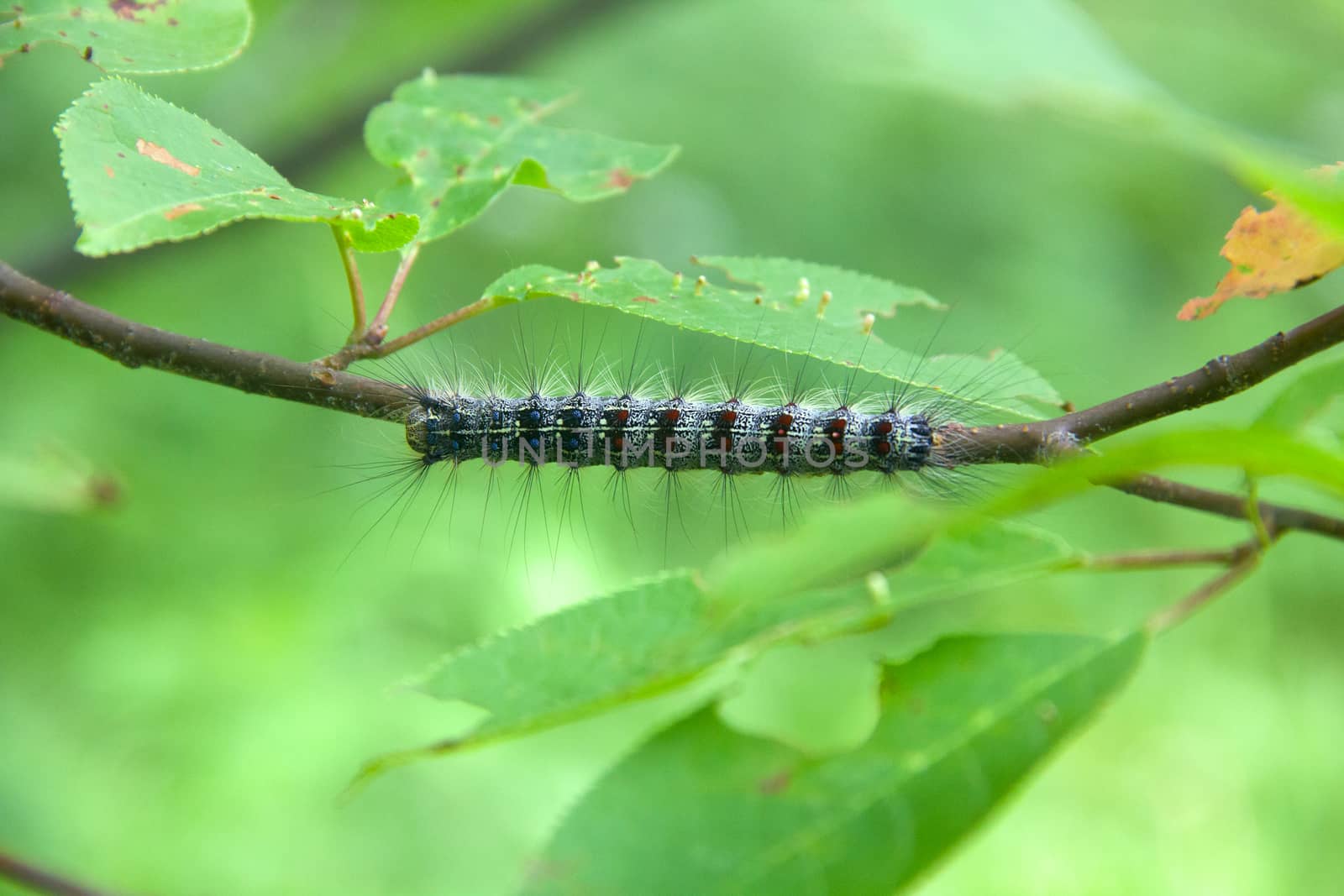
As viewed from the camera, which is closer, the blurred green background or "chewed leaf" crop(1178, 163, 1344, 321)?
"chewed leaf" crop(1178, 163, 1344, 321)

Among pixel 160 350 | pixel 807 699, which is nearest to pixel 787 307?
pixel 160 350

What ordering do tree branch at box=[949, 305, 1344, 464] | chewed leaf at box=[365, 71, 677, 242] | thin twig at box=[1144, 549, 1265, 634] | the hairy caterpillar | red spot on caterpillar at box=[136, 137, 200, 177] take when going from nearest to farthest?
1. red spot on caterpillar at box=[136, 137, 200, 177]
2. thin twig at box=[1144, 549, 1265, 634]
3. tree branch at box=[949, 305, 1344, 464]
4. chewed leaf at box=[365, 71, 677, 242]
5. the hairy caterpillar

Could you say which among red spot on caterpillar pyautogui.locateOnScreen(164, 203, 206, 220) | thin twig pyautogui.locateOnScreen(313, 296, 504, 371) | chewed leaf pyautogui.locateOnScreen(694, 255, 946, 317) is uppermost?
chewed leaf pyautogui.locateOnScreen(694, 255, 946, 317)

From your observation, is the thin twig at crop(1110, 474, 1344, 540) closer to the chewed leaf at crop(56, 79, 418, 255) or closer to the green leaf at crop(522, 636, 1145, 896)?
the green leaf at crop(522, 636, 1145, 896)

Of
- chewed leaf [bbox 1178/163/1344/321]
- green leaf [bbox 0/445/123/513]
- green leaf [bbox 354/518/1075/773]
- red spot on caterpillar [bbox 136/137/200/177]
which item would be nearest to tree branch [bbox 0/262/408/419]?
red spot on caterpillar [bbox 136/137/200/177]

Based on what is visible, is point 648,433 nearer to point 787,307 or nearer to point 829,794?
point 787,307

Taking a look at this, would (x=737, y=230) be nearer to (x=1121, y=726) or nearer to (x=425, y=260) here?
(x=425, y=260)

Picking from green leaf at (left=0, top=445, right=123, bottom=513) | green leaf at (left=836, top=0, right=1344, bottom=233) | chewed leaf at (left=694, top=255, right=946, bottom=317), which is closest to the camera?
green leaf at (left=836, top=0, right=1344, bottom=233)

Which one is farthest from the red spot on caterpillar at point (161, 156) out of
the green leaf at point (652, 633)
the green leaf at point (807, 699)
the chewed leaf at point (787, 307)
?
the green leaf at point (807, 699)
